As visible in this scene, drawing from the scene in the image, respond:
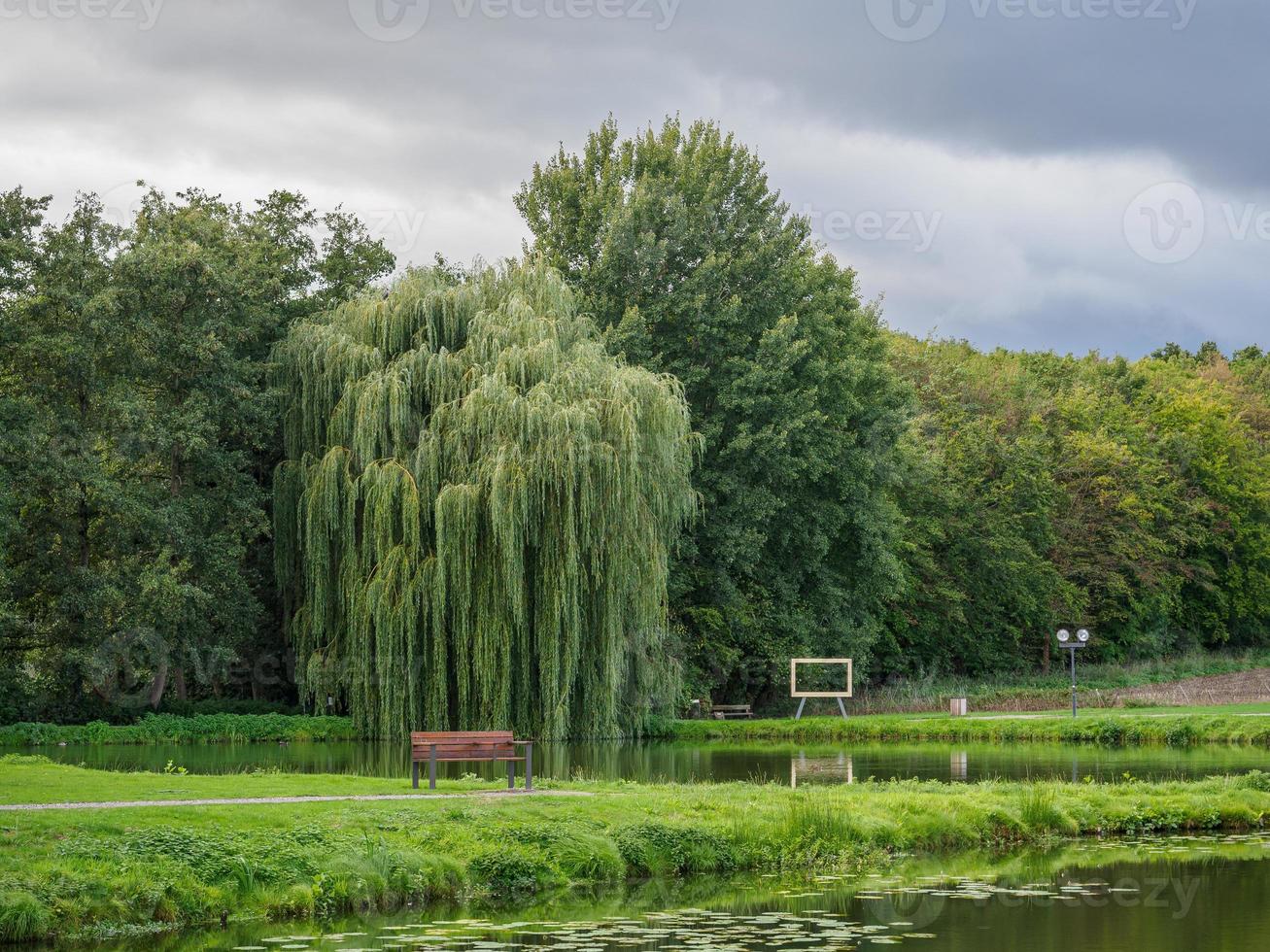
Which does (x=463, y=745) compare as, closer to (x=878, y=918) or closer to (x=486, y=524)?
(x=878, y=918)

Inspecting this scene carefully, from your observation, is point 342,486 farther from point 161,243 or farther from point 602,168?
point 602,168

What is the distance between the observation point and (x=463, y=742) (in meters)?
18.6

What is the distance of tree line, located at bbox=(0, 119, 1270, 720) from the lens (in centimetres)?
3734

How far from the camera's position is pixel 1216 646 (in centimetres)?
7700

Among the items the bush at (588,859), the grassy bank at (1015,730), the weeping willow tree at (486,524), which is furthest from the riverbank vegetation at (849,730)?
the bush at (588,859)

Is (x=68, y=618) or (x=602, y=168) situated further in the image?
(x=602, y=168)

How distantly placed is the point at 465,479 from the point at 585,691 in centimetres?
551

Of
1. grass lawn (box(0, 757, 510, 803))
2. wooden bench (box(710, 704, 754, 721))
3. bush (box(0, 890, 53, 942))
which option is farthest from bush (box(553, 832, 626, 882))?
wooden bench (box(710, 704, 754, 721))

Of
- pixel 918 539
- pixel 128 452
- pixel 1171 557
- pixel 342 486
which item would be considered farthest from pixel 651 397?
pixel 1171 557

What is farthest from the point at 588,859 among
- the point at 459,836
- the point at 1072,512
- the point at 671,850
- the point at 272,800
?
the point at 1072,512

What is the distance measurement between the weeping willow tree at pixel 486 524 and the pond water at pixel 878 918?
1775 centimetres

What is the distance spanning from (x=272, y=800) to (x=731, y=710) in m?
30.1

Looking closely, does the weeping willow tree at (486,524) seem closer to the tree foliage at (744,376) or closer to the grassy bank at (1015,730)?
the grassy bank at (1015,730)

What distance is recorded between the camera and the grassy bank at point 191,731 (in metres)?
34.8
